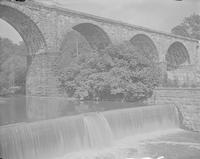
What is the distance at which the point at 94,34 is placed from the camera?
1859 cm

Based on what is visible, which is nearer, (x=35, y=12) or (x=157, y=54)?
(x=35, y=12)

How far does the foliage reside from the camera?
42.2 feet

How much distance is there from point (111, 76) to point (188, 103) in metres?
3.84

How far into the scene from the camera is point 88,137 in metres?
7.63

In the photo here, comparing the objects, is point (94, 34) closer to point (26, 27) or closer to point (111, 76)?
point (26, 27)

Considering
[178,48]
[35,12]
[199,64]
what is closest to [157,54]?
[178,48]

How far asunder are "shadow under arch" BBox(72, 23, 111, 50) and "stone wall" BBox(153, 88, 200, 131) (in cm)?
775

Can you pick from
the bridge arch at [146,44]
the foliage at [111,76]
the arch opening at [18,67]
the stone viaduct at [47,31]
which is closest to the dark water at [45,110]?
the arch opening at [18,67]

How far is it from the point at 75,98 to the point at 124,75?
118 inches

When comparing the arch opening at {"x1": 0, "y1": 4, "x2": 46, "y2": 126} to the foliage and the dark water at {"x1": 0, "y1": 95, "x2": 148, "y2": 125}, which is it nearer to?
the dark water at {"x1": 0, "y1": 95, "x2": 148, "y2": 125}

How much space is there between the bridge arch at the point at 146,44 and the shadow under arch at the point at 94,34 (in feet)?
11.7

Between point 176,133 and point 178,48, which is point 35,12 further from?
point 178,48

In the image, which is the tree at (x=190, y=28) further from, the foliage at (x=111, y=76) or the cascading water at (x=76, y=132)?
the cascading water at (x=76, y=132)

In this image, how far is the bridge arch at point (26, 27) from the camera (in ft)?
45.0
